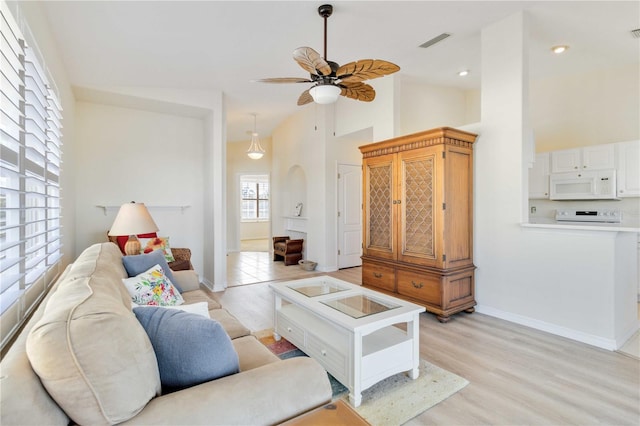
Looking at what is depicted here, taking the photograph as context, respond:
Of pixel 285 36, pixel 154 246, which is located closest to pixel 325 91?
pixel 285 36

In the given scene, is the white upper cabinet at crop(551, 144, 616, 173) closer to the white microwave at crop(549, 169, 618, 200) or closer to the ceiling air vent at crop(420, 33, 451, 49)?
the white microwave at crop(549, 169, 618, 200)

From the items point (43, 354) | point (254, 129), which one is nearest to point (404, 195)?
point (43, 354)

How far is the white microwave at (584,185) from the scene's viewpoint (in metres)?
4.10

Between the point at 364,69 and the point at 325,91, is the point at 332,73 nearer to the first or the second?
the point at 325,91

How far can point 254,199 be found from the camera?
1126 centimetres

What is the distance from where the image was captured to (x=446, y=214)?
10.8 ft

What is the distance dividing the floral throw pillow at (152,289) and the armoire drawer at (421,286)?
2405 mm

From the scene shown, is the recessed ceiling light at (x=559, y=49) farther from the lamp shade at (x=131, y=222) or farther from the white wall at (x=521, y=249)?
the lamp shade at (x=131, y=222)

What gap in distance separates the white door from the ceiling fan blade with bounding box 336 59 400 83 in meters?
3.44

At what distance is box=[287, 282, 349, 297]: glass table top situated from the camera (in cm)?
267

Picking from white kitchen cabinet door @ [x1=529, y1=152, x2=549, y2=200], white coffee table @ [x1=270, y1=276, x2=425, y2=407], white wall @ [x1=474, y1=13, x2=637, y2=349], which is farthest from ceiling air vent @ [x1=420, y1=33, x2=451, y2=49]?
white coffee table @ [x1=270, y1=276, x2=425, y2=407]

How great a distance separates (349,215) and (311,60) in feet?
13.5

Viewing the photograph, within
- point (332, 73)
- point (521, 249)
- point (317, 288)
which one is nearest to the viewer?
point (332, 73)

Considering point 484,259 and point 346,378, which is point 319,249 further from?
point 346,378
